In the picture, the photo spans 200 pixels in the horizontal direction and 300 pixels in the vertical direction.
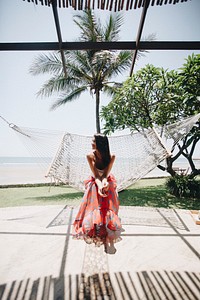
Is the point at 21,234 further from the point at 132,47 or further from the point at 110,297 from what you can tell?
the point at 132,47

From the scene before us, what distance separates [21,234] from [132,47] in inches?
110

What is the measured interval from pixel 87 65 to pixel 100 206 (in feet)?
19.6

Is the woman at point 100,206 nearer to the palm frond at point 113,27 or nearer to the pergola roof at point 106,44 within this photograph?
the pergola roof at point 106,44

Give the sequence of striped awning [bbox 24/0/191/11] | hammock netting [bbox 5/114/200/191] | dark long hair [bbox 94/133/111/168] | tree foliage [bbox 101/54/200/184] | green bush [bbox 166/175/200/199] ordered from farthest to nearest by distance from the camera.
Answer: green bush [bbox 166/175/200/199], tree foliage [bbox 101/54/200/184], hammock netting [bbox 5/114/200/191], dark long hair [bbox 94/133/111/168], striped awning [bbox 24/0/191/11]

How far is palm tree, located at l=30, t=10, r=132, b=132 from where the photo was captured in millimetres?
6180

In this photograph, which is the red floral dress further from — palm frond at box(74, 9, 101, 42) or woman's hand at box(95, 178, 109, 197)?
palm frond at box(74, 9, 101, 42)

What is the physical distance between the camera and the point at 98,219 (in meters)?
1.78

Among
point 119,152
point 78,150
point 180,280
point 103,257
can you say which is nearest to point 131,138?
point 119,152

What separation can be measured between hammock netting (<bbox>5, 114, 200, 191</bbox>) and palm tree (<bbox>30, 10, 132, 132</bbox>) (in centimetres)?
306

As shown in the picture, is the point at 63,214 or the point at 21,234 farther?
the point at 63,214

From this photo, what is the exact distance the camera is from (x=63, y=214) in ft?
11.8

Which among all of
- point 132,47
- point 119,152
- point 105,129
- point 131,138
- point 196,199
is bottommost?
point 196,199

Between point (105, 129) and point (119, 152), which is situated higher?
point (105, 129)

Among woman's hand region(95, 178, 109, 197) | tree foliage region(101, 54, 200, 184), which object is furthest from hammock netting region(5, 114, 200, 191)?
tree foliage region(101, 54, 200, 184)
